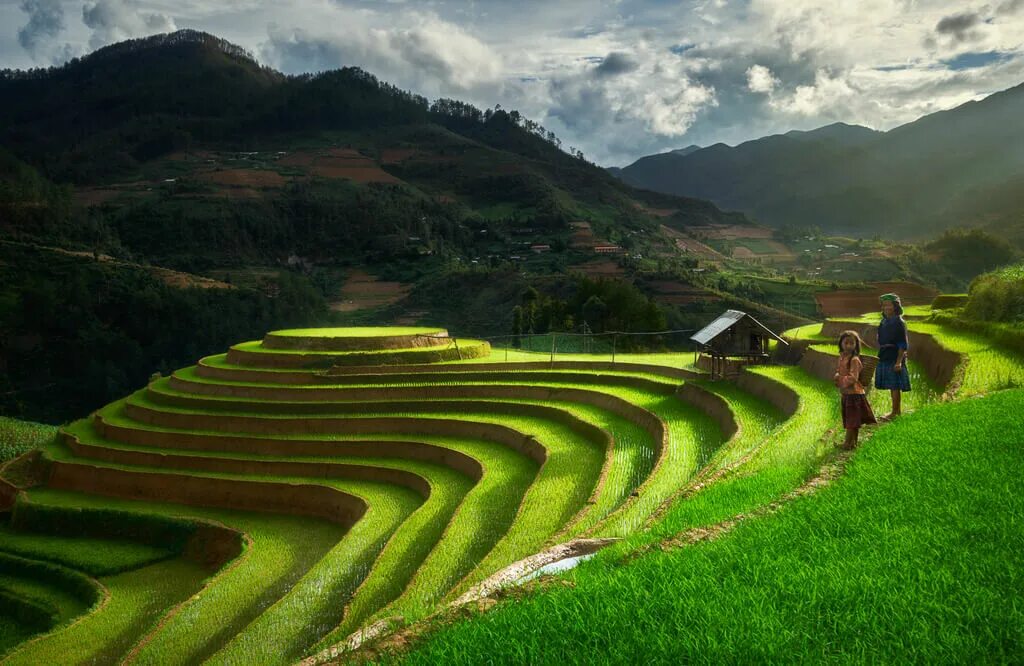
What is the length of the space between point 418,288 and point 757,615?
55.1m

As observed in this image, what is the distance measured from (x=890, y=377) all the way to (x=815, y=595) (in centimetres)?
516

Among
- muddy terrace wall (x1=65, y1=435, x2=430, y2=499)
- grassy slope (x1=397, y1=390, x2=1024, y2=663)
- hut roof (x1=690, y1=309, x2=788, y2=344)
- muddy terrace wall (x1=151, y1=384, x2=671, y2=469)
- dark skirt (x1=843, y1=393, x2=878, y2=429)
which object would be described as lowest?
muddy terrace wall (x1=65, y1=435, x2=430, y2=499)

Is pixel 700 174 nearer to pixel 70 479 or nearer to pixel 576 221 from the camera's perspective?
pixel 576 221

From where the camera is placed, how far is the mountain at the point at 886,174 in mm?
66375

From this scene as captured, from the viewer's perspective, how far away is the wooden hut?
557 inches

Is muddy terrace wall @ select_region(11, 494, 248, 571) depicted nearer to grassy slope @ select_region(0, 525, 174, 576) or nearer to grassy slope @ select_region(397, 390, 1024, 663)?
grassy slope @ select_region(0, 525, 174, 576)

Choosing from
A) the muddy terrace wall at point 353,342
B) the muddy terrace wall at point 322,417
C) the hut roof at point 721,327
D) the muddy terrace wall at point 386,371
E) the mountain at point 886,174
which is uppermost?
the mountain at point 886,174

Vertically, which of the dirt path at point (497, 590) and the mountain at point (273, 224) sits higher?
the mountain at point (273, 224)

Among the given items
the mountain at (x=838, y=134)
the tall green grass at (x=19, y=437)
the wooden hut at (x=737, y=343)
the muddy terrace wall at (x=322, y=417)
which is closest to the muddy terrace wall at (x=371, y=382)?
the muddy terrace wall at (x=322, y=417)

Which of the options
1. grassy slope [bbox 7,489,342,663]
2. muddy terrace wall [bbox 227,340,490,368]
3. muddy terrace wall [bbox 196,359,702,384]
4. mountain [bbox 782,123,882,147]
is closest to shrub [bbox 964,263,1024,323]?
muddy terrace wall [bbox 196,359,702,384]

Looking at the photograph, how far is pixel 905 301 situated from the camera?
→ 25219 millimetres

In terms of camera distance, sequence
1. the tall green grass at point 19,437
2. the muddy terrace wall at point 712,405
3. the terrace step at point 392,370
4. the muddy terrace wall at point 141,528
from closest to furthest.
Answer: the muddy terrace wall at point 712,405 < the muddy terrace wall at point 141,528 < the terrace step at point 392,370 < the tall green grass at point 19,437

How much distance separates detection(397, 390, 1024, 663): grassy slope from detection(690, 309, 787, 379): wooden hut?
9096 mm

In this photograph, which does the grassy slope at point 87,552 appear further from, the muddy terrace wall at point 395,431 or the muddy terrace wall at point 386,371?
the muddy terrace wall at point 386,371
